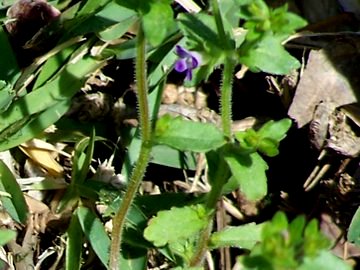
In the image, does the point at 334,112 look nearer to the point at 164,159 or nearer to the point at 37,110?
the point at 164,159

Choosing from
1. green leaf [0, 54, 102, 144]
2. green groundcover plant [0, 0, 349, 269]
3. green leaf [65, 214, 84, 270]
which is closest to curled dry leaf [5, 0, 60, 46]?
green groundcover plant [0, 0, 349, 269]

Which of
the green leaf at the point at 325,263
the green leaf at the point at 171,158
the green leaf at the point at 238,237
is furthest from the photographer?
the green leaf at the point at 171,158

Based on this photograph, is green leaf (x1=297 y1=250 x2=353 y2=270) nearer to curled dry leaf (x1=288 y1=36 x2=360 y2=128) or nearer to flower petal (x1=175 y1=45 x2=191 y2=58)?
flower petal (x1=175 y1=45 x2=191 y2=58)

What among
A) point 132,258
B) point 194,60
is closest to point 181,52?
point 194,60

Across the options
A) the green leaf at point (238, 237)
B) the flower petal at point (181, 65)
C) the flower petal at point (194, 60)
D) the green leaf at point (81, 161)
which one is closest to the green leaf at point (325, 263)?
the green leaf at point (238, 237)

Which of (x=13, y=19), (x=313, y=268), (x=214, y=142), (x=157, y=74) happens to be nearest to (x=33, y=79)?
(x=13, y=19)

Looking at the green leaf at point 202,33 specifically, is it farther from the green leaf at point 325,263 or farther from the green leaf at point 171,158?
the green leaf at point 171,158
